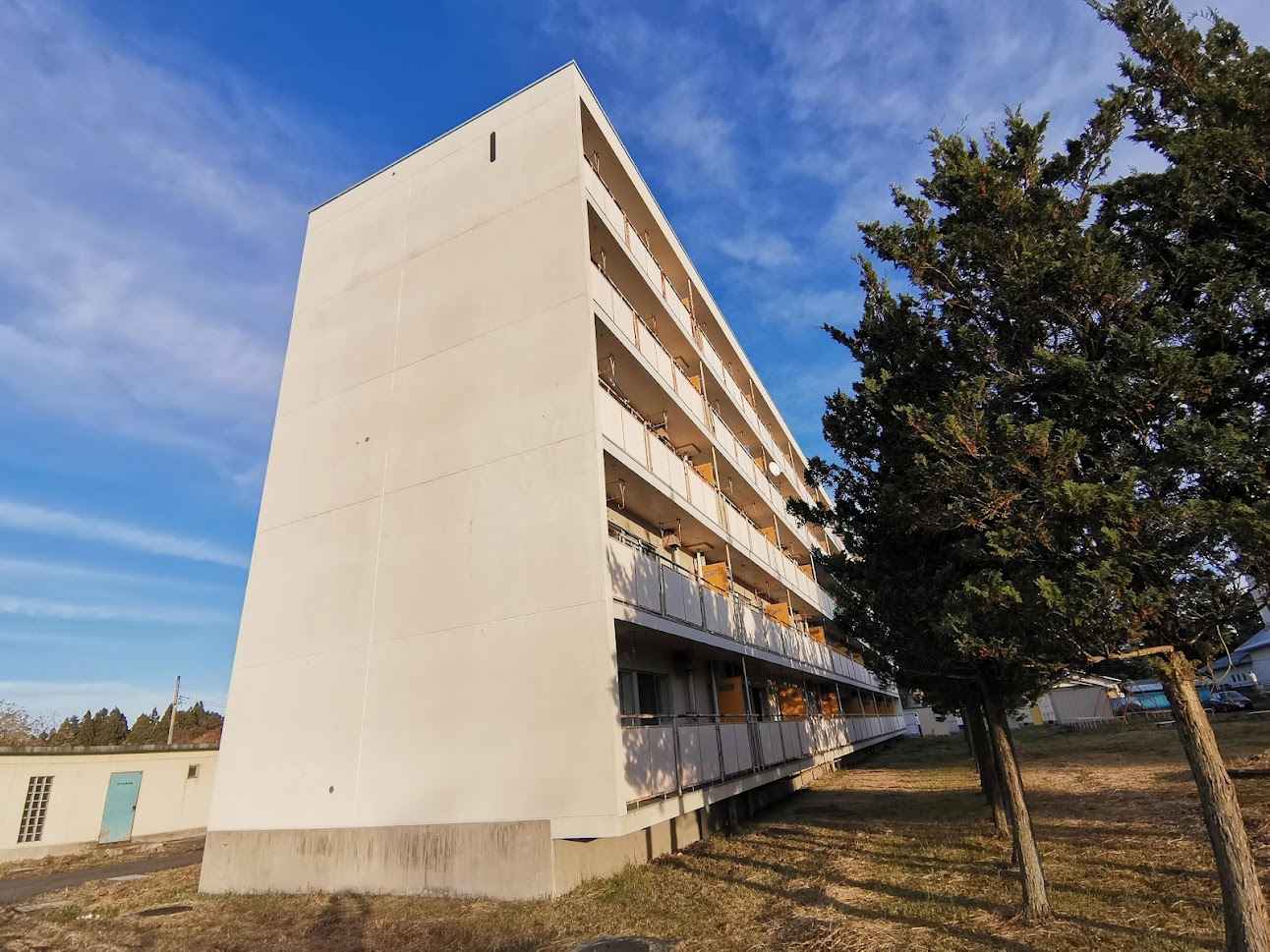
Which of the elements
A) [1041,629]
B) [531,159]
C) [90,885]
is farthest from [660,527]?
[90,885]

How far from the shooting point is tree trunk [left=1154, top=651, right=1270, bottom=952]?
5.69 m

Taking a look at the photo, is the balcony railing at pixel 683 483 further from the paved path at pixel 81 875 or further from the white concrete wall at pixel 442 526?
the paved path at pixel 81 875

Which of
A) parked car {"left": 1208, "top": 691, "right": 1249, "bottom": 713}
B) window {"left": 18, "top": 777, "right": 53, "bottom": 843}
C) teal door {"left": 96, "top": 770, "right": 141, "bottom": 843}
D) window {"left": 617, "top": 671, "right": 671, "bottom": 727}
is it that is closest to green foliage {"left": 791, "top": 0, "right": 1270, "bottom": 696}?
window {"left": 617, "top": 671, "right": 671, "bottom": 727}

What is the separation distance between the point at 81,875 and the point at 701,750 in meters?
18.4

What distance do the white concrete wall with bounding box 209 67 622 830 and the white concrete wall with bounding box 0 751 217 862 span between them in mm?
15475

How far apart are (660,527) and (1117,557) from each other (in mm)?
11093

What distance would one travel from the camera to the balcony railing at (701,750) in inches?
411

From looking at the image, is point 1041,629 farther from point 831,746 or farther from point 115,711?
point 115,711

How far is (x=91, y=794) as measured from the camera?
79.2ft

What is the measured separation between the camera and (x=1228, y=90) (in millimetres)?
6324

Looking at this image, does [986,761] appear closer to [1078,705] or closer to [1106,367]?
[1106,367]

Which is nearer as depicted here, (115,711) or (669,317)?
(669,317)

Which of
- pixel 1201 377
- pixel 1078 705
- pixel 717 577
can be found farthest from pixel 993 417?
pixel 1078 705

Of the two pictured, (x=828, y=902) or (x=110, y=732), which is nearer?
(x=828, y=902)
